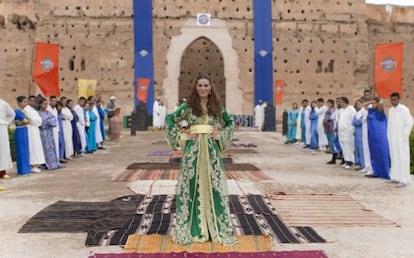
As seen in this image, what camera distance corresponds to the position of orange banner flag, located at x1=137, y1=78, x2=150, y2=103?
24156 mm

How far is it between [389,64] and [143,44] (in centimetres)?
1780

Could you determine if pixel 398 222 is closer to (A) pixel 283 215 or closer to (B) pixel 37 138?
(A) pixel 283 215

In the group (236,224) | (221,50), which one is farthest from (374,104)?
(221,50)

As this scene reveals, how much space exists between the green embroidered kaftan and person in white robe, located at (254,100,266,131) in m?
18.5

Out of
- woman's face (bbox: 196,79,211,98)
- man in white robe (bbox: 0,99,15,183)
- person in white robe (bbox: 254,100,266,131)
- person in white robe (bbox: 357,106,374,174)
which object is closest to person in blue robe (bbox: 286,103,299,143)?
person in white robe (bbox: 254,100,266,131)

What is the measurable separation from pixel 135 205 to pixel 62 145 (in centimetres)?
582

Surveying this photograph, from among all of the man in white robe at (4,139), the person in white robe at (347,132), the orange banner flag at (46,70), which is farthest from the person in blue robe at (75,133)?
the person in white robe at (347,132)

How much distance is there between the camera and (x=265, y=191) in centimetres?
764

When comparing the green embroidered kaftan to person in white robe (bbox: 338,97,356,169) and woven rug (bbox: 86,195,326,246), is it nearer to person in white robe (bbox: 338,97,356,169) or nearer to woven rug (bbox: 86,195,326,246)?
woven rug (bbox: 86,195,326,246)

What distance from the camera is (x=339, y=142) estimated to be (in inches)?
435

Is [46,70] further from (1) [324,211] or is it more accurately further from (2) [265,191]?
(1) [324,211]

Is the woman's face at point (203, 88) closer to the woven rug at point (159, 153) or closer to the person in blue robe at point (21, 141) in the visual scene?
the person in blue robe at point (21, 141)

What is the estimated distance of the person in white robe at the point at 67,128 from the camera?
39.8 ft

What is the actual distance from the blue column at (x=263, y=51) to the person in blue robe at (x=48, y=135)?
1584 centimetres
